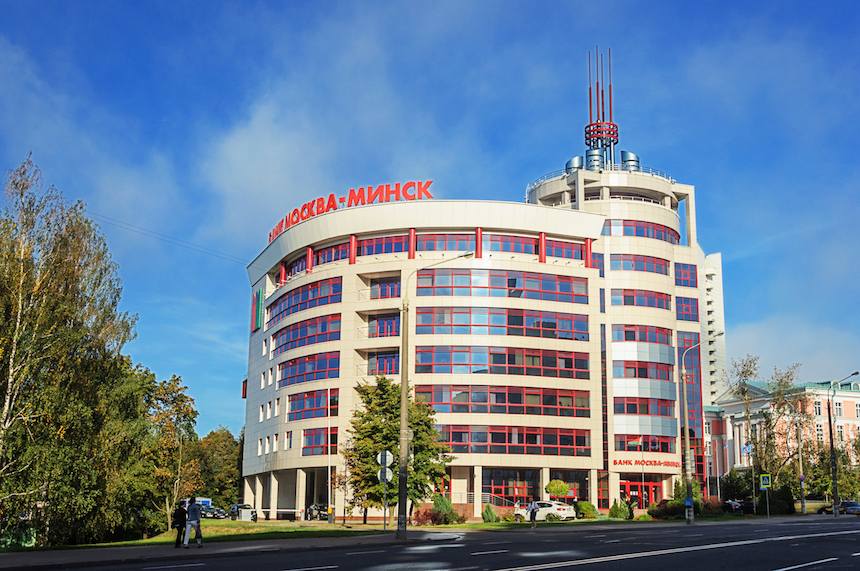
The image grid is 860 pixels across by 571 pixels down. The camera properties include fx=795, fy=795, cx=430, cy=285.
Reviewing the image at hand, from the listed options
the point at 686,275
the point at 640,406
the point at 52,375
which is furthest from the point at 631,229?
the point at 52,375

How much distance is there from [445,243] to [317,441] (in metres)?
19.8

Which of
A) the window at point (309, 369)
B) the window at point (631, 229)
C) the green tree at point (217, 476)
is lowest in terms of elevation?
the green tree at point (217, 476)

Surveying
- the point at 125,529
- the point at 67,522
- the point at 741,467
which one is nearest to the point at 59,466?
the point at 67,522

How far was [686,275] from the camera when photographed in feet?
252

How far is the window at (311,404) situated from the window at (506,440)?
30.9ft

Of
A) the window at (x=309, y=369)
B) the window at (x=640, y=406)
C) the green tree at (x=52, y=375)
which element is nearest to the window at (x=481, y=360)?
the window at (x=309, y=369)

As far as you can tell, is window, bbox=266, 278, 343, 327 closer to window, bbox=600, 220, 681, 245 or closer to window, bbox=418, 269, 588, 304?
window, bbox=418, 269, 588, 304

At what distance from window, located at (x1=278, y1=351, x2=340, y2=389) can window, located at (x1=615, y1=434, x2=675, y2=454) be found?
25.0 m

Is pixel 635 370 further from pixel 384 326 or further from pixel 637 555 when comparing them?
pixel 637 555

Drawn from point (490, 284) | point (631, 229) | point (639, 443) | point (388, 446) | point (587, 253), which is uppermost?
point (631, 229)

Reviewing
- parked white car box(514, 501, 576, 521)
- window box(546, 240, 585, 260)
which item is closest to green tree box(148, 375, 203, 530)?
parked white car box(514, 501, 576, 521)

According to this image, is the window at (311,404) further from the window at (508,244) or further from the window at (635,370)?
the window at (635,370)

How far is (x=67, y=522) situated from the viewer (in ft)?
111

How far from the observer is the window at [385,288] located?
67438 millimetres
